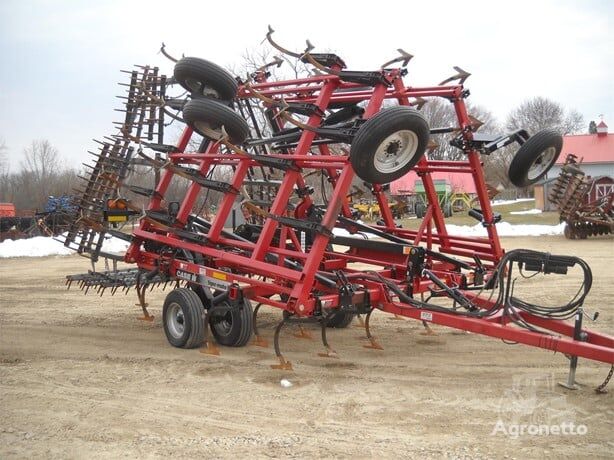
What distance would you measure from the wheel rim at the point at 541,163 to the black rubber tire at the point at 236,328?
10.9 feet

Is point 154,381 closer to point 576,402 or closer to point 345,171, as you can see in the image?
point 345,171

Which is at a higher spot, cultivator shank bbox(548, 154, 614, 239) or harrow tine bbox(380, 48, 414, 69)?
cultivator shank bbox(548, 154, 614, 239)

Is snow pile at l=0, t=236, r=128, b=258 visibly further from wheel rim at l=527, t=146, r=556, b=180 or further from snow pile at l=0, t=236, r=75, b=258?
wheel rim at l=527, t=146, r=556, b=180

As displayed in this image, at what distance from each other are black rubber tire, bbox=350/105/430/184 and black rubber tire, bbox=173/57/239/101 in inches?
93.9

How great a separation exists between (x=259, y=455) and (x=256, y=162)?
10.4ft

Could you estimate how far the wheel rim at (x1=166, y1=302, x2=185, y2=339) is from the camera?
21.1ft

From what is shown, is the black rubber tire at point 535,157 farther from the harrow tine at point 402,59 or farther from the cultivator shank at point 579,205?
the cultivator shank at point 579,205

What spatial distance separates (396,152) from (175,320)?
306 cm

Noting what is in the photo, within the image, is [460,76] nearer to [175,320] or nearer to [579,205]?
[175,320]

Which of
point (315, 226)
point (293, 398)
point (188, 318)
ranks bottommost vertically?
point (293, 398)

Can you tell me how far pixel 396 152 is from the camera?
5172mm

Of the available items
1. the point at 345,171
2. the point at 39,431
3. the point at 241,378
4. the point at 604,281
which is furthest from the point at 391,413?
the point at 604,281

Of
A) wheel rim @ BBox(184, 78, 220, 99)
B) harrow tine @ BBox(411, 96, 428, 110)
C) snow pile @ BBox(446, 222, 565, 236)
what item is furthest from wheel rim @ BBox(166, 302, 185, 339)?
snow pile @ BBox(446, 222, 565, 236)

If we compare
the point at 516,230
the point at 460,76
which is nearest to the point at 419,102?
the point at 460,76
